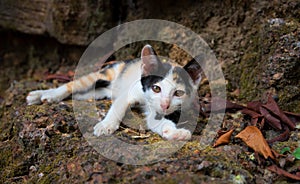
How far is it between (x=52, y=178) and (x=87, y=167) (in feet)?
0.87

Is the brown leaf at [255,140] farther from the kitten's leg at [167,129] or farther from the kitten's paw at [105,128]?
the kitten's paw at [105,128]

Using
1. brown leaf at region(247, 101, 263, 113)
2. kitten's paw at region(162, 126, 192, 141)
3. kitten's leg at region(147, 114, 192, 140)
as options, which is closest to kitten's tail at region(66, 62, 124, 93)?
kitten's leg at region(147, 114, 192, 140)

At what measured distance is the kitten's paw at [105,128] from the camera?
2.69 m

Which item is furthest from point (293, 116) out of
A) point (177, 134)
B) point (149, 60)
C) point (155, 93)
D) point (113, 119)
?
point (113, 119)

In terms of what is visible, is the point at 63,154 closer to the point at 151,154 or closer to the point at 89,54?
the point at 151,154

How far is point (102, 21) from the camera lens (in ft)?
13.5

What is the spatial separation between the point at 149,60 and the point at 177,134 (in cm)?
59

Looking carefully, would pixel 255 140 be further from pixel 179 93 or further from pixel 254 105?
pixel 179 93

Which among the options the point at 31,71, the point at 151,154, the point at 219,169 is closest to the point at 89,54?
the point at 31,71

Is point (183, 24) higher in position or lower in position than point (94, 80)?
higher

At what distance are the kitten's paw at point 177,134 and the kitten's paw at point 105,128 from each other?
36cm

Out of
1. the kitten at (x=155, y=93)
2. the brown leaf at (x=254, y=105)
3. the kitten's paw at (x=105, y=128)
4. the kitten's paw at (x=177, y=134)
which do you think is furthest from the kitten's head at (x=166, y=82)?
the brown leaf at (x=254, y=105)

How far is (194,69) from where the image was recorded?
290cm

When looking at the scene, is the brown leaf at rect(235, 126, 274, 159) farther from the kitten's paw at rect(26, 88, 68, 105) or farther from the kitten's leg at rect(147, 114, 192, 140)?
the kitten's paw at rect(26, 88, 68, 105)
